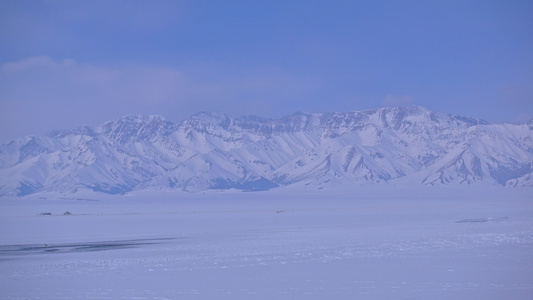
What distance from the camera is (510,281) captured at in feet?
64.0

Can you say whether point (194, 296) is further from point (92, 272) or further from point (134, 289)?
point (92, 272)

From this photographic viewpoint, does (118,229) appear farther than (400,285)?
Yes

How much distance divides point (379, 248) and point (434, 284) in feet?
29.3

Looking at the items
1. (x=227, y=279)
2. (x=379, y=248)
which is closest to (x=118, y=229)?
(x=379, y=248)

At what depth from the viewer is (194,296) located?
18.1 m

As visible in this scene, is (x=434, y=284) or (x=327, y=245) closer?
(x=434, y=284)

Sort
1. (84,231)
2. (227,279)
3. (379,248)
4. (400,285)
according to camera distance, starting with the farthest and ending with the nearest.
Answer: (84,231) < (379,248) < (227,279) < (400,285)

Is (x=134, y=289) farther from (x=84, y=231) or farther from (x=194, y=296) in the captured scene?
(x=84, y=231)

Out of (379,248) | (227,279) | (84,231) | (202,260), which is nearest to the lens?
(227,279)

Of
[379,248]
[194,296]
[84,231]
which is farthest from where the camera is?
[84,231]

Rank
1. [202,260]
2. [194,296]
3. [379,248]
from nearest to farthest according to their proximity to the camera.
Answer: [194,296], [202,260], [379,248]

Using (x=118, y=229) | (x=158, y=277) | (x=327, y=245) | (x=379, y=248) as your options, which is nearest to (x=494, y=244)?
(x=379, y=248)

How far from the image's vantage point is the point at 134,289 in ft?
62.9

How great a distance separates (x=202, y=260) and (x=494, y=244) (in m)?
12.7
